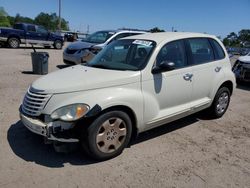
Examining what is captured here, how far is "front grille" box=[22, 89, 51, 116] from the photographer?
394cm

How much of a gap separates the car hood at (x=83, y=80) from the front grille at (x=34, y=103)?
0.07 meters

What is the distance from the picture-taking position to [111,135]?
4102mm

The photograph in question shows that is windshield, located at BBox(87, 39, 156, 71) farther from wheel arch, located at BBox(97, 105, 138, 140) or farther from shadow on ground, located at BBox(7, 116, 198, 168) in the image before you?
shadow on ground, located at BBox(7, 116, 198, 168)

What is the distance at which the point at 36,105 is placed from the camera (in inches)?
158

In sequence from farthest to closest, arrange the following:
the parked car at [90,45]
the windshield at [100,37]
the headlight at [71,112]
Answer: the windshield at [100,37]
the parked car at [90,45]
the headlight at [71,112]

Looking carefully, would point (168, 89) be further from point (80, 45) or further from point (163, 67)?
point (80, 45)

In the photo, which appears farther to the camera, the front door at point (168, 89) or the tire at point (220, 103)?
the tire at point (220, 103)

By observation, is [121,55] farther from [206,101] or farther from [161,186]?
[161,186]

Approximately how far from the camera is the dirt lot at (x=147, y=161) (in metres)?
3.66

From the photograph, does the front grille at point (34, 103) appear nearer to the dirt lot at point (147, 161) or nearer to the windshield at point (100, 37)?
the dirt lot at point (147, 161)

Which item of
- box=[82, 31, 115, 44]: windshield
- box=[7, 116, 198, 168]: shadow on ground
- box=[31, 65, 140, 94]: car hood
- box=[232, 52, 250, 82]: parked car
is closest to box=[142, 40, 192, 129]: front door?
box=[31, 65, 140, 94]: car hood

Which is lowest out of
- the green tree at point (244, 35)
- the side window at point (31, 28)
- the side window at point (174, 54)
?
the side window at point (174, 54)

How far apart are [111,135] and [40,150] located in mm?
1125

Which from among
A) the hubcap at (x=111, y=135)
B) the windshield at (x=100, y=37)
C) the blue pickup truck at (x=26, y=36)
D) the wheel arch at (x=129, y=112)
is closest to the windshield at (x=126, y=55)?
the wheel arch at (x=129, y=112)
